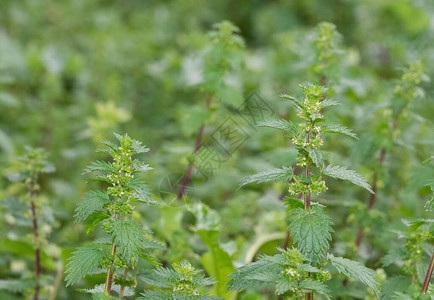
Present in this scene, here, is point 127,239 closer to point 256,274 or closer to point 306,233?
point 256,274

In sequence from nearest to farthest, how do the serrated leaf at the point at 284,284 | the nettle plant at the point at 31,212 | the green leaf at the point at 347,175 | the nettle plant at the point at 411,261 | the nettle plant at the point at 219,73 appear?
the serrated leaf at the point at 284,284, the green leaf at the point at 347,175, the nettle plant at the point at 411,261, the nettle plant at the point at 31,212, the nettle plant at the point at 219,73

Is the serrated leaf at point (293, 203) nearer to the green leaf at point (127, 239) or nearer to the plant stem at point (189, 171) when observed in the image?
the green leaf at point (127, 239)

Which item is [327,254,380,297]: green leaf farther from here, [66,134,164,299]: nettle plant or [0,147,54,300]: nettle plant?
[0,147,54,300]: nettle plant

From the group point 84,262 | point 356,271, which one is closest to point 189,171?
point 84,262

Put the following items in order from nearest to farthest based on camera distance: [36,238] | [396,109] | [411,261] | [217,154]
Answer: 1. [411,261]
2. [36,238]
3. [396,109]
4. [217,154]

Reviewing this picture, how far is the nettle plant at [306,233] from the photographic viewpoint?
4.45ft

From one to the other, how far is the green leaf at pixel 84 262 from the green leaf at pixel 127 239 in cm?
6

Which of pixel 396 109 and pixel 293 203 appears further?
pixel 396 109

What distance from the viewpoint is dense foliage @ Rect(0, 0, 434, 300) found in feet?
4.75

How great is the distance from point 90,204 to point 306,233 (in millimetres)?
632

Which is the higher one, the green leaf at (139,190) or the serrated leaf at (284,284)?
the green leaf at (139,190)

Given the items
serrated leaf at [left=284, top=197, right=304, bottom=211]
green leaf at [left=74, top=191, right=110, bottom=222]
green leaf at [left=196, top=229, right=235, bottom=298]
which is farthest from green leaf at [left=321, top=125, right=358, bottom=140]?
green leaf at [left=196, top=229, right=235, bottom=298]

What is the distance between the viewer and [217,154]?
2.58 m

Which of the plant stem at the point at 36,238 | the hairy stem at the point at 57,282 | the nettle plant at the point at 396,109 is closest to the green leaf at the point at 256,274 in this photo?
the nettle plant at the point at 396,109
